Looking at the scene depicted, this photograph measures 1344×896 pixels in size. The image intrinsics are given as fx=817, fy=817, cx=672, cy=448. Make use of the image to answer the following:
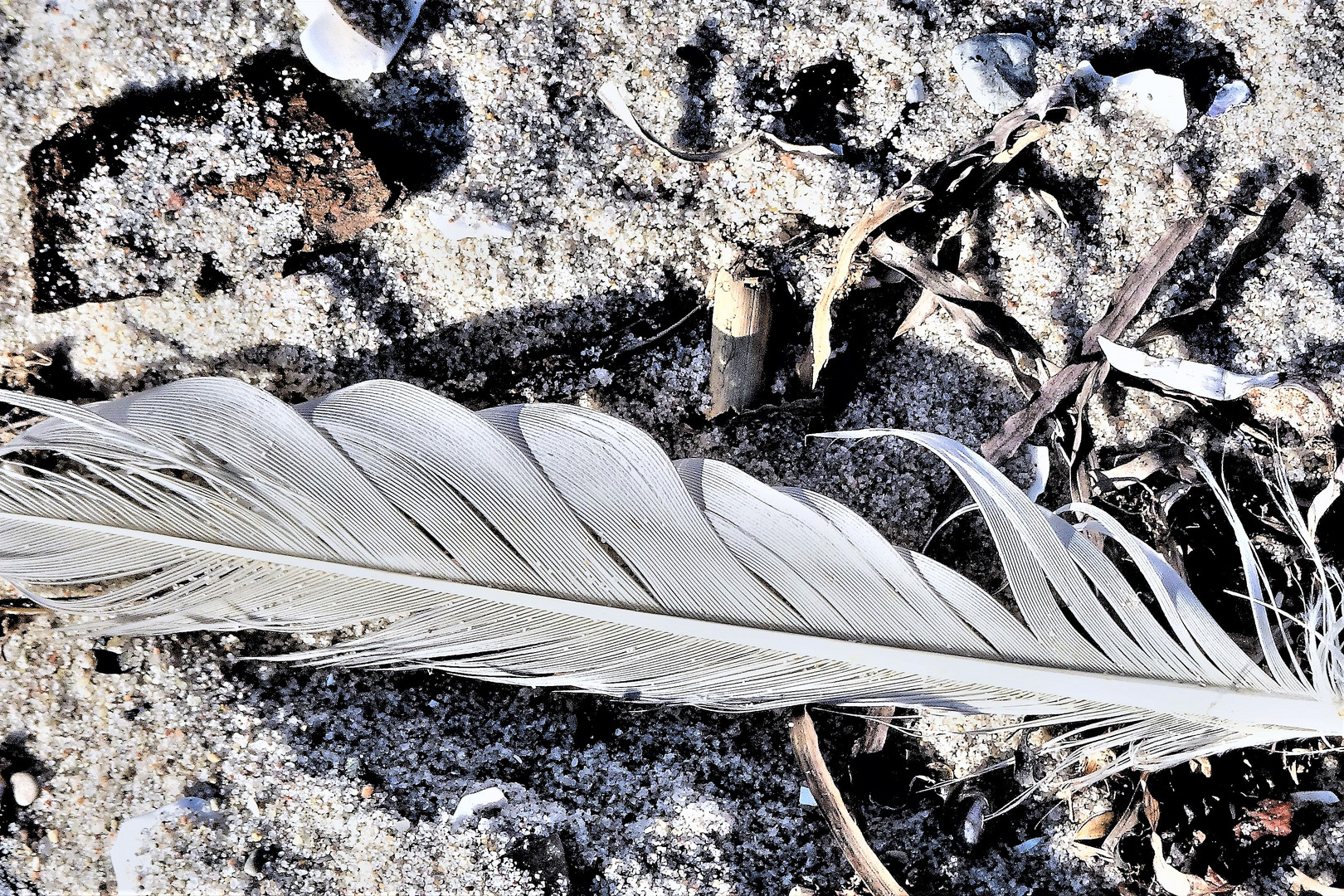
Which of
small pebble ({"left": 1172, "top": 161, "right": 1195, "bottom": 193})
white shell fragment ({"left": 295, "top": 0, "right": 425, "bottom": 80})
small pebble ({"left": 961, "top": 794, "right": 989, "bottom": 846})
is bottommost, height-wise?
small pebble ({"left": 961, "top": 794, "right": 989, "bottom": 846})

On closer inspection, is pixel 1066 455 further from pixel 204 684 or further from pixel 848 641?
pixel 204 684

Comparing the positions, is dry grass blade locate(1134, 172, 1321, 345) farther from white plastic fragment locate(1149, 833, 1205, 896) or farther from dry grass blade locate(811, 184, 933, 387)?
white plastic fragment locate(1149, 833, 1205, 896)

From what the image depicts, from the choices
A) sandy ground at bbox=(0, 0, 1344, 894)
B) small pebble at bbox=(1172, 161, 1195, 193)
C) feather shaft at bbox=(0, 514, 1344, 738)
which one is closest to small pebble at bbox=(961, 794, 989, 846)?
sandy ground at bbox=(0, 0, 1344, 894)

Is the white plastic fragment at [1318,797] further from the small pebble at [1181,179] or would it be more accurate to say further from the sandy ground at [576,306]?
the small pebble at [1181,179]

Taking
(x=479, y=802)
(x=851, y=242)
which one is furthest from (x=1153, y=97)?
(x=479, y=802)

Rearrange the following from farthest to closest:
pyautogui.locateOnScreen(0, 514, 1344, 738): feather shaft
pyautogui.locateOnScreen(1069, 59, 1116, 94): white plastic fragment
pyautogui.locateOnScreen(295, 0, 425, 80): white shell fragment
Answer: pyautogui.locateOnScreen(1069, 59, 1116, 94): white plastic fragment, pyautogui.locateOnScreen(295, 0, 425, 80): white shell fragment, pyautogui.locateOnScreen(0, 514, 1344, 738): feather shaft

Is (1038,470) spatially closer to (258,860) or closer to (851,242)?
(851,242)
